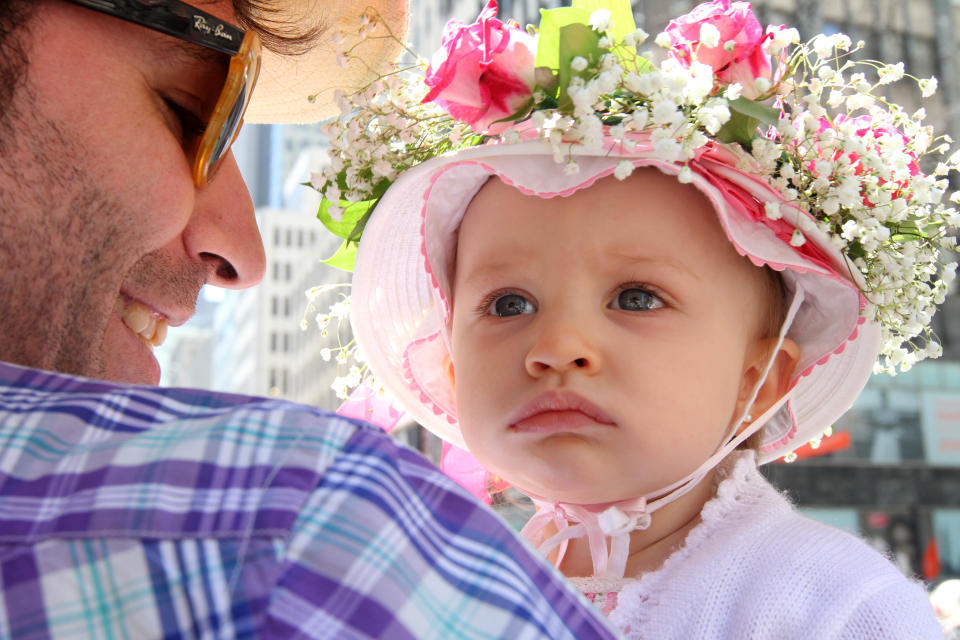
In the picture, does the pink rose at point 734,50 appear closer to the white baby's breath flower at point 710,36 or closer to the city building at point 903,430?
the white baby's breath flower at point 710,36

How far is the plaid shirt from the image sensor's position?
24.4 inches

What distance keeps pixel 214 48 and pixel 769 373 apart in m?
1.22

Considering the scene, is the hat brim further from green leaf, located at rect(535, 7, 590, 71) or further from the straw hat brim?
the straw hat brim

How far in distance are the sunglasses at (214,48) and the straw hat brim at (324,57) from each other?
0.30m

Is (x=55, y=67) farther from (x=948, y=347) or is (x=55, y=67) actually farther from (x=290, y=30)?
(x=948, y=347)

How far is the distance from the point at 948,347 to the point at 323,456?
19.4m

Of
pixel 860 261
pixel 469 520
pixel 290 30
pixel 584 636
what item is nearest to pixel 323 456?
pixel 469 520

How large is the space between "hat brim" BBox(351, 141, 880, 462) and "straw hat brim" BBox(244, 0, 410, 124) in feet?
0.90

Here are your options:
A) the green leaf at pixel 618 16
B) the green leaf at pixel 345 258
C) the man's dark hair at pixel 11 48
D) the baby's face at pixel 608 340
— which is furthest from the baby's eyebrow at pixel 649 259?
the man's dark hair at pixel 11 48

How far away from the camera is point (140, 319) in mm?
1381

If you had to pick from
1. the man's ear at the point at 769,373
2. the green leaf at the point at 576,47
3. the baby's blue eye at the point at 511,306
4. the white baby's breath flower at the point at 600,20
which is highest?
the white baby's breath flower at the point at 600,20

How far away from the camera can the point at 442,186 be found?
1916 millimetres

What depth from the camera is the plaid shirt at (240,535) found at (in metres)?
0.62

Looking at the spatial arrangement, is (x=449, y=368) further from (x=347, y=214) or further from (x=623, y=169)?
(x=623, y=169)
